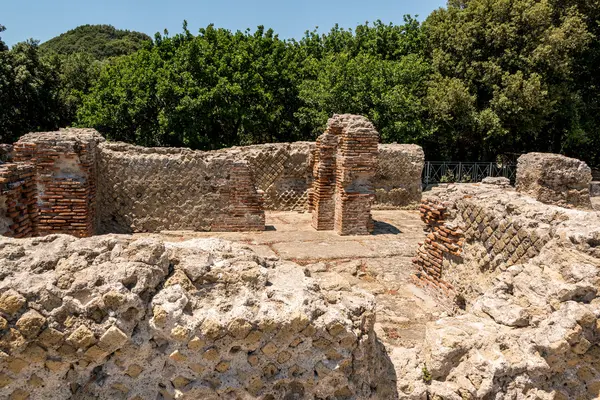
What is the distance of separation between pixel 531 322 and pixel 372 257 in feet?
14.8

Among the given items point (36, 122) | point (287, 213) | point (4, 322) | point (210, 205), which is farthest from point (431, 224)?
point (36, 122)

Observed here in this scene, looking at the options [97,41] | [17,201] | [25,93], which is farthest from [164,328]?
[97,41]

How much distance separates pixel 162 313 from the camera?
8.22 ft

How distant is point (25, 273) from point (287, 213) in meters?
9.54

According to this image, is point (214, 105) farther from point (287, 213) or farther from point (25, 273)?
point (25, 273)

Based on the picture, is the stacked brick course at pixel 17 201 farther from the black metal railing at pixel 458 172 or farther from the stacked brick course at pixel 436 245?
the black metal railing at pixel 458 172

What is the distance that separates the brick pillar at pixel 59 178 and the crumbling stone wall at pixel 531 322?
6320 mm

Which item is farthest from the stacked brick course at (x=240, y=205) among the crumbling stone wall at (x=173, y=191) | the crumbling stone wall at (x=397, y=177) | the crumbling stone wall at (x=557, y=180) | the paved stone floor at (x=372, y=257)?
the crumbling stone wall at (x=557, y=180)

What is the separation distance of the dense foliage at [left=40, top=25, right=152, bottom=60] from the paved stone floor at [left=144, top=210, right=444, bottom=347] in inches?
1528

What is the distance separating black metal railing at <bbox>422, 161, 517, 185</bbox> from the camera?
19.0 meters

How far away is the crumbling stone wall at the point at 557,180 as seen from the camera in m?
10.4

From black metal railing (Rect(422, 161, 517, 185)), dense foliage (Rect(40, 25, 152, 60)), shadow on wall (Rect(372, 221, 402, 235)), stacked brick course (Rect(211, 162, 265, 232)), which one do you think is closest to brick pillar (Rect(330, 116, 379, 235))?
shadow on wall (Rect(372, 221, 402, 235))

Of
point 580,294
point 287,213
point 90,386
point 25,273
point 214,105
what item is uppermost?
point 214,105

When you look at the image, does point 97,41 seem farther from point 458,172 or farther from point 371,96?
point 458,172
